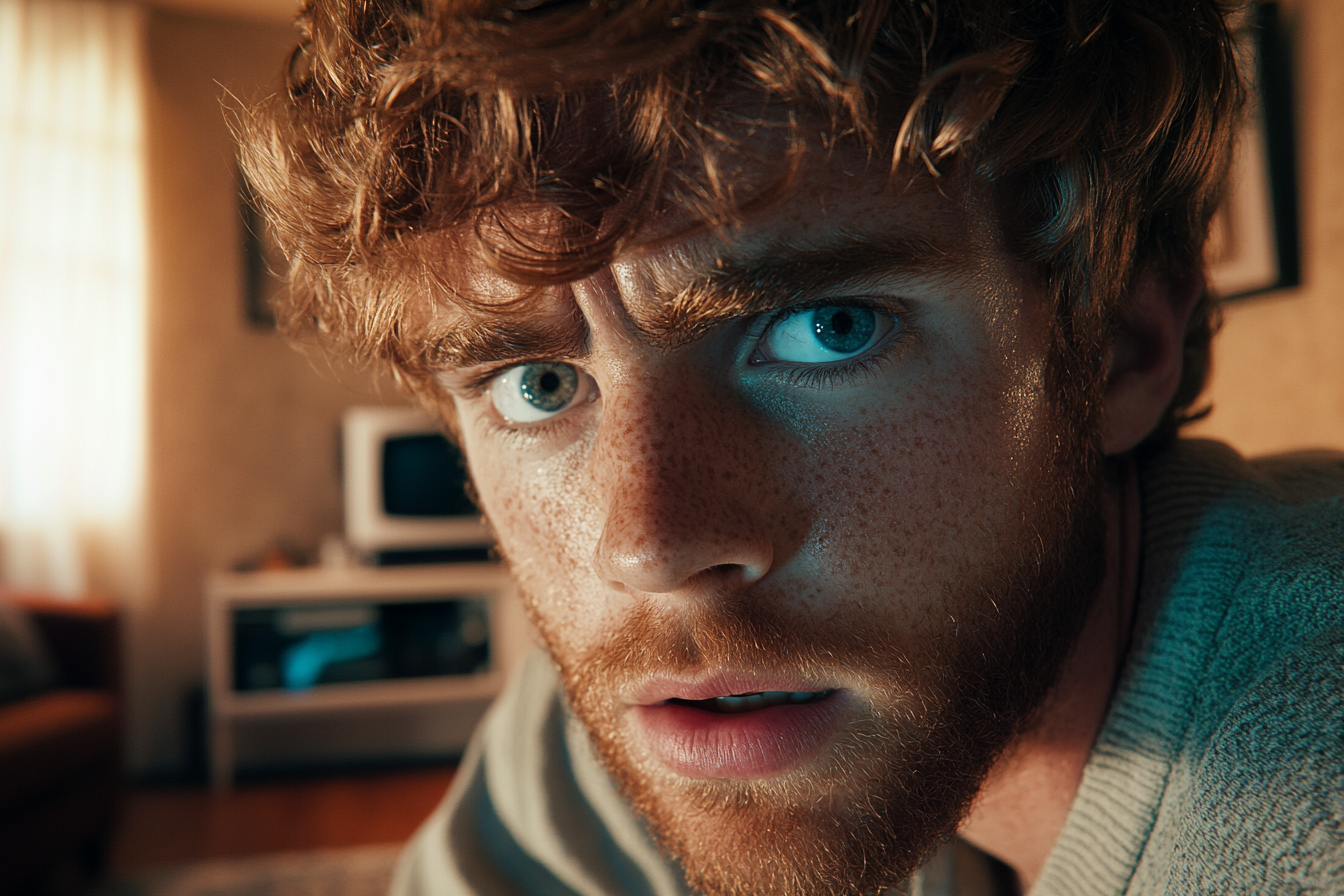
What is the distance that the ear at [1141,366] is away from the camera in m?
0.69

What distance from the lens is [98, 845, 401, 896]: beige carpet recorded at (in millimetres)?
2189

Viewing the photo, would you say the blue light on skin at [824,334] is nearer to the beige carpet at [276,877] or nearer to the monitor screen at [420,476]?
the beige carpet at [276,877]

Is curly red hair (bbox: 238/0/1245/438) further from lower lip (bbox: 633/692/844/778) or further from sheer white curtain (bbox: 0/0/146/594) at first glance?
sheer white curtain (bbox: 0/0/146/594)

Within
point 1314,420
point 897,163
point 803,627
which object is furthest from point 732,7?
point 1314,420

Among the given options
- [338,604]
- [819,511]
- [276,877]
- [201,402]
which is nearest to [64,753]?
[276,877]

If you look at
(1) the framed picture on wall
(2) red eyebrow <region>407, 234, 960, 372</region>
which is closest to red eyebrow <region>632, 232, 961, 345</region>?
(2) red eyebrow <region>407, 234, 960, 372</region>

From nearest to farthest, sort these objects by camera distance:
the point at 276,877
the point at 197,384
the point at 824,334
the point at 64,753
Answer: the point at 824,334
the point at 64,753
the point at 276,877
the point at 197,384

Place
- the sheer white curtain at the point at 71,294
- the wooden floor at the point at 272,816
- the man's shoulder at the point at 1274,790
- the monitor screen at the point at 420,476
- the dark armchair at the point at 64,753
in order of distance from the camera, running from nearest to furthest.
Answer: the man's shoulder at the point at 1274,790
the dark armchair at the point at 64,753
the wooden floor at the point at 272,816
the sheer white curtain at the point at 71,294
the monitor screen at the point at 420,476

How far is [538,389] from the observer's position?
2.24 feet

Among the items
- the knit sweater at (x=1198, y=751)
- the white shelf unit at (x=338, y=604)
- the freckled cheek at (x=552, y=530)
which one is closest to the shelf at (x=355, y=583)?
the white shelf unit at (x=338, y=604)

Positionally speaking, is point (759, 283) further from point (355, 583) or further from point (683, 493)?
point (355, 583)

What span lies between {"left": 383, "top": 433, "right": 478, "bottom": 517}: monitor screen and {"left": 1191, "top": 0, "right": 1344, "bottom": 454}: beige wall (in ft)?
8.75

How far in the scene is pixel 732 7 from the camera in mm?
481

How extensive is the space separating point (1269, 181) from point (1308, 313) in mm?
206
